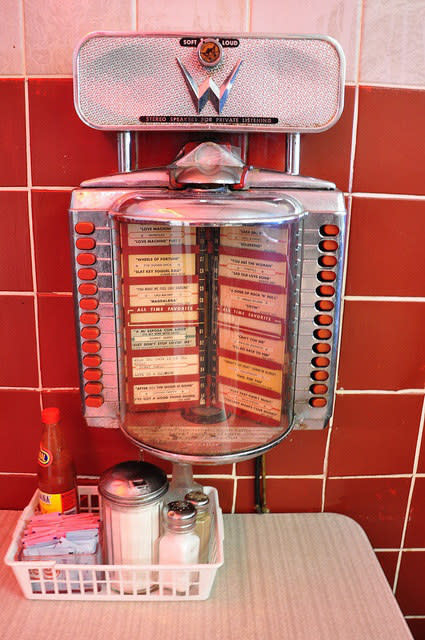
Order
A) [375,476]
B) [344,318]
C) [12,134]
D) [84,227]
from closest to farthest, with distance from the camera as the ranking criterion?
[84,227], [12,134], [344,318], [375,476]

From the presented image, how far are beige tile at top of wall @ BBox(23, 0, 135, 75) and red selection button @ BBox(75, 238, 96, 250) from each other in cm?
33

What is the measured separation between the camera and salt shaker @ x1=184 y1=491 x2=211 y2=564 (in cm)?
105

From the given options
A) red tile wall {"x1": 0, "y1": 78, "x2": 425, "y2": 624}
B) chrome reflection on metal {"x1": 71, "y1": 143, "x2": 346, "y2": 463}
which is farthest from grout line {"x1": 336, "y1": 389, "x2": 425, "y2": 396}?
chrome reflection on metal {"x1": 71, "y1": 143, "x2": 346, "y2": 463}

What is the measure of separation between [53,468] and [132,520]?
0.66 feet

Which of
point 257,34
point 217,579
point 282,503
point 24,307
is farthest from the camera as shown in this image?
point 282,503

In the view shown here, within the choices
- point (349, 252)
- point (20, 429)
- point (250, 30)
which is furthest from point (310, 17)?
point (20, 429)

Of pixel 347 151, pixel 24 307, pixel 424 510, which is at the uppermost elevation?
pixel 347 151

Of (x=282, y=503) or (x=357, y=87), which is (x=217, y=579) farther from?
(x=357, y=87)

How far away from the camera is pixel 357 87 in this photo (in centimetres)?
107

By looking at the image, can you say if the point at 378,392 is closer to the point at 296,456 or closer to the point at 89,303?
the point at 296,456

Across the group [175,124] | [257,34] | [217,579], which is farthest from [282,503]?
[257,34]

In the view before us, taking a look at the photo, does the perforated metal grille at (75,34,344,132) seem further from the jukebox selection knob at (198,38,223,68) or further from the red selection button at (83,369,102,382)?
the red selection button at (83,369,102,382)

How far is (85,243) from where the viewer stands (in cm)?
98

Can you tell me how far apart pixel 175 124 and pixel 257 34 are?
198 millimetres
